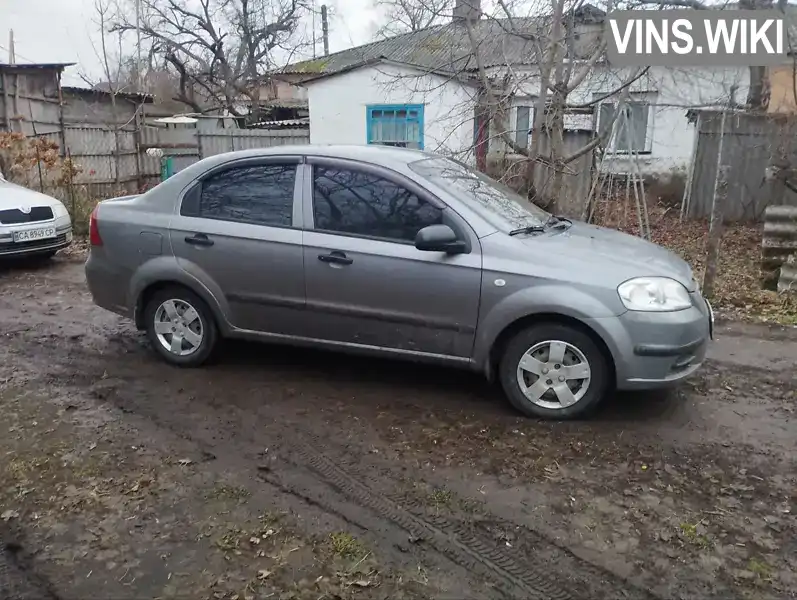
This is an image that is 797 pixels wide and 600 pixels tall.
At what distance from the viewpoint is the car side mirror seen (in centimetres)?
425

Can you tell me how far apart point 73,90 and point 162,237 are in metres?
18.3

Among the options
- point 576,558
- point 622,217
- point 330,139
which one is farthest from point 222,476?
point 330,139

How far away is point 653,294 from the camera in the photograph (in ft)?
13.5

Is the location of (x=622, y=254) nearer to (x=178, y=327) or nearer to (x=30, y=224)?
(x=178, y=327)

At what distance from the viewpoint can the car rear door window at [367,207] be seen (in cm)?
452

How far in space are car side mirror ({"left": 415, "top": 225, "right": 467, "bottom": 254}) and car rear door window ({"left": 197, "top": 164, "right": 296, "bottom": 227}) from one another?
1062 millimetres

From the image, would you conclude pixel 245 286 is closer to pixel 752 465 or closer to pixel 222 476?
pixel 222 476

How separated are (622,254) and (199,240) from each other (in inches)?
116

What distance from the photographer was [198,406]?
4633 millimetres

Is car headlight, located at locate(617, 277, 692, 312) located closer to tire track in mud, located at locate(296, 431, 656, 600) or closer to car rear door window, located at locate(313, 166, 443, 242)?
car rear door window, located at locate(313, 166, 443, 242)

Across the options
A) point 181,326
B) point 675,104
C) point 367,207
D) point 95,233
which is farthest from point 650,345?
point 675,104

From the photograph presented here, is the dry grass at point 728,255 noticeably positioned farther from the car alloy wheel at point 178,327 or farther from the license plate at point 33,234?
the license plate at point 33,234

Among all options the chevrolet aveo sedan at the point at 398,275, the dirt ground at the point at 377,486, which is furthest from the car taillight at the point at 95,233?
the dirt ground at the point at 377,486

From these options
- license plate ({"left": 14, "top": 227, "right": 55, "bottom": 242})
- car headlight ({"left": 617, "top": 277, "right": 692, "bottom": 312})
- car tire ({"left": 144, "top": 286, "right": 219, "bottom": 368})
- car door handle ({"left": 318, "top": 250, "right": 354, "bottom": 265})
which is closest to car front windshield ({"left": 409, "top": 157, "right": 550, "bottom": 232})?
car door handle ({"left": 318, "top": 250, "right": 354, "bottom": 265})
